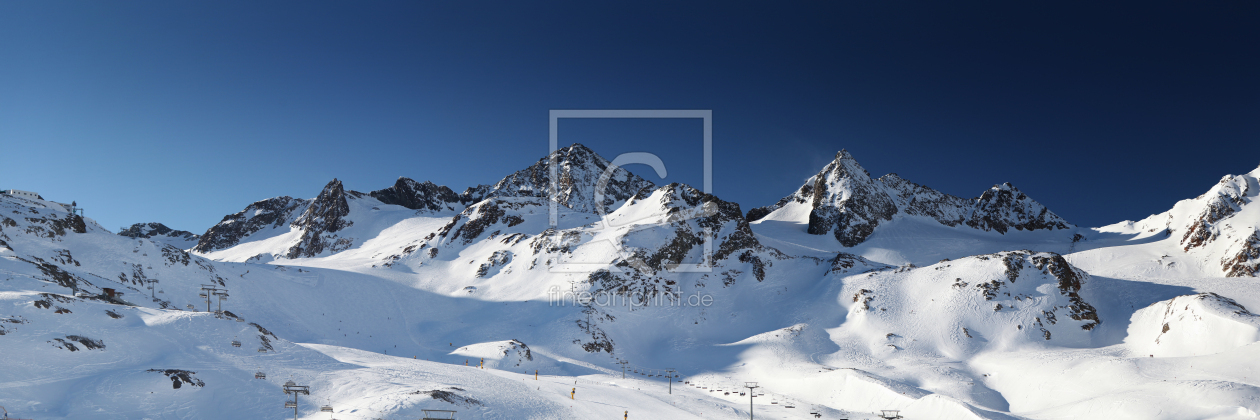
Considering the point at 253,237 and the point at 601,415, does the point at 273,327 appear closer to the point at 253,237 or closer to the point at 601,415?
the point at 601,415

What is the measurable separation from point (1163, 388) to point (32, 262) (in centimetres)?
9527

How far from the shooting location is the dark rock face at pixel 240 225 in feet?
604

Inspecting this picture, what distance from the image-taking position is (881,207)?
166125 mm

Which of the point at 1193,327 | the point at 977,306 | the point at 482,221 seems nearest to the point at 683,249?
the point at 482,221

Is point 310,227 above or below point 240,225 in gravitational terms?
below

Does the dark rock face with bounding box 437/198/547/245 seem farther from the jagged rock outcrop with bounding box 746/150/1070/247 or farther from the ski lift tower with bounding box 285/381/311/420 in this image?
the ski lift tower with bounding box 285/381/311/420

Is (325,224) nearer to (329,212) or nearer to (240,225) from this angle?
(329,212)

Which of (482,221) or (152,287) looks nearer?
(152,287)

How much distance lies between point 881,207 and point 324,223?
14676cm

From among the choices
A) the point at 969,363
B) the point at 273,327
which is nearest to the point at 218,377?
the point at 273,327

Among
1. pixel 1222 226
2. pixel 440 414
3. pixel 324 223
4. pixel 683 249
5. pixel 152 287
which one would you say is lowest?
pixel 440 414

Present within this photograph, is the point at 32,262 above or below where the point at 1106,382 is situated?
above

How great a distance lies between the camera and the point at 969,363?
238 ft

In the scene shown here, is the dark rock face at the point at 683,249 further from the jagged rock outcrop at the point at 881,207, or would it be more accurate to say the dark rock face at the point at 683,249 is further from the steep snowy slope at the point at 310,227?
the steep snowy slope at the point at 310,227
